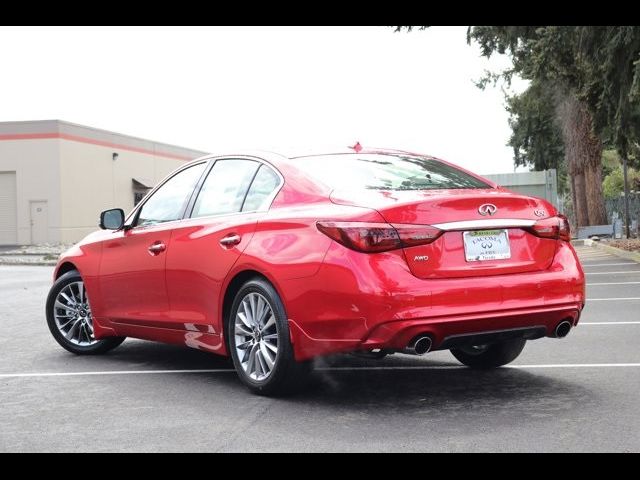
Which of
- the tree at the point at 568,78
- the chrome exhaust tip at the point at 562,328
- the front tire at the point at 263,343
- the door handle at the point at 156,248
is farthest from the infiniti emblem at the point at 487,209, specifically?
the tree at the point at 568,78

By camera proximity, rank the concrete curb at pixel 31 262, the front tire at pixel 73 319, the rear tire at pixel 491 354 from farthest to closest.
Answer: the concrete curb at pixel 31 262 < the front tire at pixel 73 319 < the rear tire at pixel 491 354

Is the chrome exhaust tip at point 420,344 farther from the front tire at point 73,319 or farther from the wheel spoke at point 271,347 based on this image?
the front tire at point 73,319

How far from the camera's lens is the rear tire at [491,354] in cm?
716

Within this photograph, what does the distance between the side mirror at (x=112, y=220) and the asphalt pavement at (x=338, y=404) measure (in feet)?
3.77

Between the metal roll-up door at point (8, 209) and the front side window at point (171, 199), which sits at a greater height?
the metal roll-up door at point (8, 209)

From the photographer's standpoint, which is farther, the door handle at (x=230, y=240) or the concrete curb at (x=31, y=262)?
the concrete curb at (x=31, y=262)

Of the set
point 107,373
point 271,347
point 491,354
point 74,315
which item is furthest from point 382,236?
point 74,315

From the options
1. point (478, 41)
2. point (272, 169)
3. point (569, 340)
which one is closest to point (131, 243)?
point (272, 169)

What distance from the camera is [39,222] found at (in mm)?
46250

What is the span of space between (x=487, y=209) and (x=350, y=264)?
95 cm

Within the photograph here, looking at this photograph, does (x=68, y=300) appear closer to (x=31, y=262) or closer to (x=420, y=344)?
(x=420, y=344)

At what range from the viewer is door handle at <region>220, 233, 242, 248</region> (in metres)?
6.50
